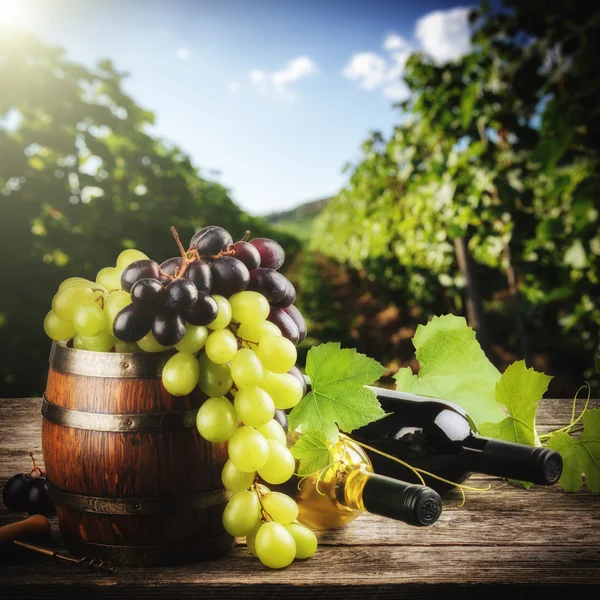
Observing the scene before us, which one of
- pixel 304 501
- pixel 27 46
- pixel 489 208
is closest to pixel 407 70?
pixel 489 208

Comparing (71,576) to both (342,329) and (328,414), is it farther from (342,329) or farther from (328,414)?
(342,329)

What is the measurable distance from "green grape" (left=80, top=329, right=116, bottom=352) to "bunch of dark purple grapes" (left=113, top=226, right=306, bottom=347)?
0.07 meters

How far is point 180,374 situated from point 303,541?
359mm

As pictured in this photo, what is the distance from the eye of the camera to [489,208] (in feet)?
14.8

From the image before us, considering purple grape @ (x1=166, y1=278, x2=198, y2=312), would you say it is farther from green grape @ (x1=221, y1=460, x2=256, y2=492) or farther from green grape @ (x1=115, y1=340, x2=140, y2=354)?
green grape @ (x1=221, y1=460, x2=256, y2=492)

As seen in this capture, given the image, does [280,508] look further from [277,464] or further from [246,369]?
[246,369]

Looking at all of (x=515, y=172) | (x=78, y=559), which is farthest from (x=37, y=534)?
(x=515, y=172)

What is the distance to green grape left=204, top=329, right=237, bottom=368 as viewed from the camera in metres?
1.02

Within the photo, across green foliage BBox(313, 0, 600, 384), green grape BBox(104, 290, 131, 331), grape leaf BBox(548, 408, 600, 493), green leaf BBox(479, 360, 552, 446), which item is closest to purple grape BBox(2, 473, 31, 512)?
green grape BBox(104, 290, 131, 331)

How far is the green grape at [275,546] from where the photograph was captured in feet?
3.41

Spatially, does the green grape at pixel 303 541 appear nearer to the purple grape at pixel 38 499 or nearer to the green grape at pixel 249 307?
the green grape at pixel 249 307

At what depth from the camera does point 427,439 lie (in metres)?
1.34

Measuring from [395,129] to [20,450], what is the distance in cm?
548

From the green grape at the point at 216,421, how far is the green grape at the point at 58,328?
0.29m
